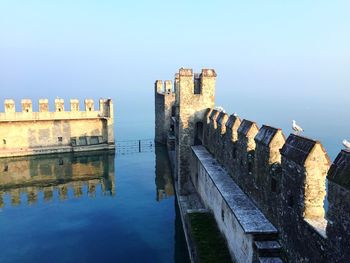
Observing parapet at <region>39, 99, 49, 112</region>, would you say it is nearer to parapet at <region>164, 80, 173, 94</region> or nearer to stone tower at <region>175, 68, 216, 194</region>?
parapet at <region>164, 80, 173, 94</region>

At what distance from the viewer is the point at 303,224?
844cm

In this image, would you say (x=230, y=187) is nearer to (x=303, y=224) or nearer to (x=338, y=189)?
(x=303, y=224)

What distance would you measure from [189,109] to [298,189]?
13944mm

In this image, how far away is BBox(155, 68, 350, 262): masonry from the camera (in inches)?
280

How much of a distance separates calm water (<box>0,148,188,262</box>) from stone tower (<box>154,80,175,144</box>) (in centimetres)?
755

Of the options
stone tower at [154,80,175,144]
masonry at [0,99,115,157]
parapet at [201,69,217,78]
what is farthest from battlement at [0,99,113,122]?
parapet at [201,69,217,78]

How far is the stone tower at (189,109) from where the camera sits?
22.1 metres

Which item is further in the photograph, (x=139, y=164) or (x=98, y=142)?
(x=98, y=142)

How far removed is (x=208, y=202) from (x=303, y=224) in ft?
30.1

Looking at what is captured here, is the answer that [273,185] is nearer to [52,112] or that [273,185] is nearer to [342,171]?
[342,171]

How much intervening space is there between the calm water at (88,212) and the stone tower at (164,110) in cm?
755

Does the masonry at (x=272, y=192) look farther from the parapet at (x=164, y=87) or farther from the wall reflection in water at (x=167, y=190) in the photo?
the parapet at (x=164, y=87)

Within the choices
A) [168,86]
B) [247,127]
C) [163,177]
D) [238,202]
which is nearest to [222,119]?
[247,127]

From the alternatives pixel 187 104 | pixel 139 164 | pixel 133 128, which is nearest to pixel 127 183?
pixel 139 164
